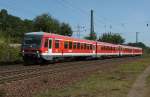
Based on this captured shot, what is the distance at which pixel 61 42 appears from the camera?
34.3m

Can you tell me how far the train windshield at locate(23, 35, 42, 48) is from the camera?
102 feet

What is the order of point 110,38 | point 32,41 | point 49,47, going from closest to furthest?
point 32,41 → point 49,47 → point 110,38

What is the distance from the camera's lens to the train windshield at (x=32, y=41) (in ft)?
102

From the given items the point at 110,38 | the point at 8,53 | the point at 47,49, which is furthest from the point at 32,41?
the point at 110,38

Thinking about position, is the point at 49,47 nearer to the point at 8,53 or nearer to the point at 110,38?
the point at 8,53

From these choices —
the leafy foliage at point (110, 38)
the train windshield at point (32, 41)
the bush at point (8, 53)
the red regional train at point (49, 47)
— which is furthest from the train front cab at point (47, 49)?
the leafy foliage at point (110, 38)

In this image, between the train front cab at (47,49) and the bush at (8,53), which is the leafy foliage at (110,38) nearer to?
the bush at (8,53)

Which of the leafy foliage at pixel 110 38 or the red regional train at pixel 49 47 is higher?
the leafy foliage at pixel 110 38

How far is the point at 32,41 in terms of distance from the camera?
1241 inches

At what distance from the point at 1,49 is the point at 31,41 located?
5.50 meters

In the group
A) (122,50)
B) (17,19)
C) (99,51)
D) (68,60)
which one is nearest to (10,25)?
(17,19)

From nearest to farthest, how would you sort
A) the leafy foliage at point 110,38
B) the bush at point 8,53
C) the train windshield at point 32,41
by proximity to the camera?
the train windshield at point 32,41, the bush at point 8,53, the leafy foliage at point 110,38

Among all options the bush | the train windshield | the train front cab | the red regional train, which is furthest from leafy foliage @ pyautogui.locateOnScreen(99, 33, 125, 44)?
the train windshield

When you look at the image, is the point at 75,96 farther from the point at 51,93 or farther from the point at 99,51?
the point at 99,51
